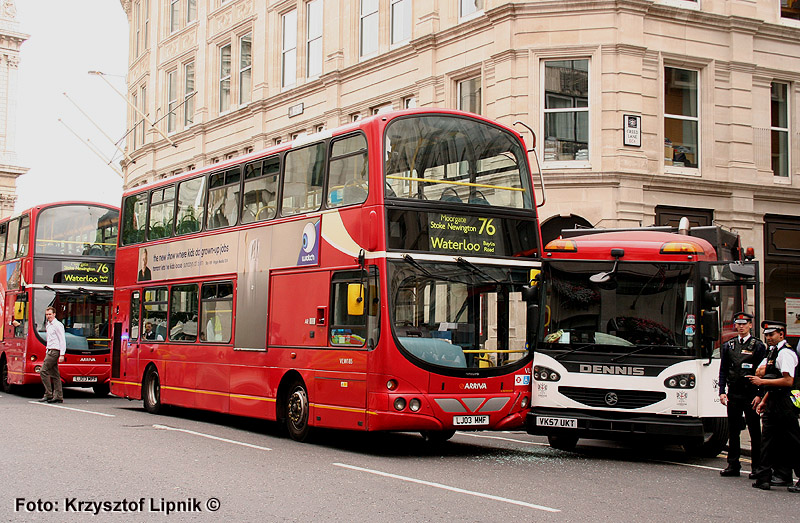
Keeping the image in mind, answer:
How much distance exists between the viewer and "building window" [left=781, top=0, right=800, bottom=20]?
25.3 m

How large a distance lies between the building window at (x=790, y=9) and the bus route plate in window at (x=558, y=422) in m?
16.7

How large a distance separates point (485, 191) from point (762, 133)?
14.1m

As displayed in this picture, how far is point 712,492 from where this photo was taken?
10086 mm

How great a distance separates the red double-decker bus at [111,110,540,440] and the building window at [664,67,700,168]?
443 inches

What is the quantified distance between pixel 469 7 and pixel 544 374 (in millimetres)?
14749

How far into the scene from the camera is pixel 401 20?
28141mm

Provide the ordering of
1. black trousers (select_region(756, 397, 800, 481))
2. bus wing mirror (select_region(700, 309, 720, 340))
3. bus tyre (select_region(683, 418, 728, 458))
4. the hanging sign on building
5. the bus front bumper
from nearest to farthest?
black trousers (select_region(756, 397, 800, 481)), bus wing mirror (select_region(700, 309, 720, 340)), the bus front bumper, bus tyre (select_region(683, 418, 728, 458)), the hanging sign on building

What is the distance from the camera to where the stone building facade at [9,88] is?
10125 centimetres

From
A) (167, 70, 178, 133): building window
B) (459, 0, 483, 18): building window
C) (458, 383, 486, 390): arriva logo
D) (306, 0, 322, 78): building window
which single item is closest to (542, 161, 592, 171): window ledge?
(459, 0, 483, 18): building window

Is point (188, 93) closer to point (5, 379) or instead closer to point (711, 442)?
point (5, 379)

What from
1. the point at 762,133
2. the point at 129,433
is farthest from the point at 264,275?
the point at 762,133

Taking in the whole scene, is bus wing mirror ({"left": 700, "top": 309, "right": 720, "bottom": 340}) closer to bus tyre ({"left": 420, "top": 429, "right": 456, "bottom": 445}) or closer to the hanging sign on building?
bus tyre ({"left": 420, "top": 429, "right": 456, "bottom": 445})

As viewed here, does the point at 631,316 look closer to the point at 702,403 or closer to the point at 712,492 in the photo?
the point at 702,403

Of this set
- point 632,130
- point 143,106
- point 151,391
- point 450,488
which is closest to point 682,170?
point 632,130
